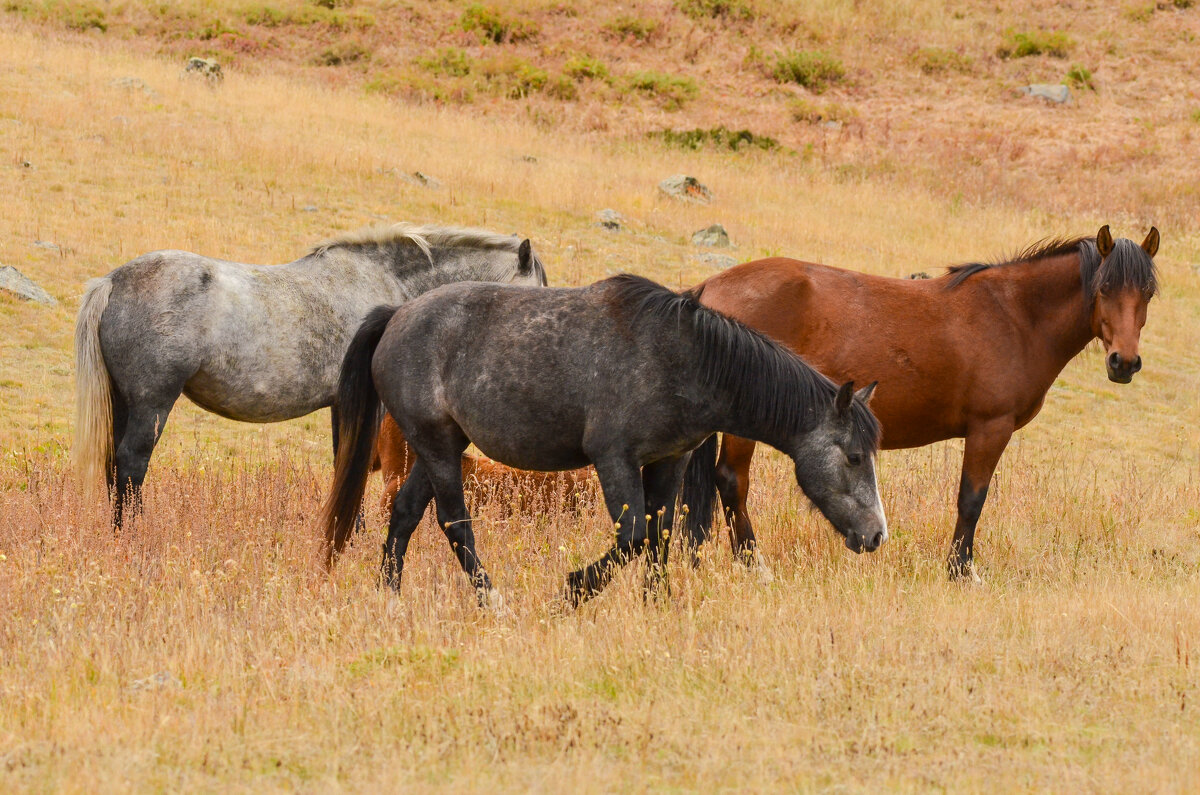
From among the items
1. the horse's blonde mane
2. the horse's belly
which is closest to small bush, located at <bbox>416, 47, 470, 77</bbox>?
the horse's blonde mane

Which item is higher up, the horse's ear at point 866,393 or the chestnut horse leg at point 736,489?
the horse's ear at point 866,393

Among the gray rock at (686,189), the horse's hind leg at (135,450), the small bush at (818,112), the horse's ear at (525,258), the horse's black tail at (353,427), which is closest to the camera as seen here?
the horse's black tail at (353,427)

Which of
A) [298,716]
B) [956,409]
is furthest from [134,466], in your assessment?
[956,409]

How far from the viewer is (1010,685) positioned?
15.9ft

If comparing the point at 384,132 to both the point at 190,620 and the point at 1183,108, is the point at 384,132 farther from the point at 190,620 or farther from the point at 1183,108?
the point at 1183,108

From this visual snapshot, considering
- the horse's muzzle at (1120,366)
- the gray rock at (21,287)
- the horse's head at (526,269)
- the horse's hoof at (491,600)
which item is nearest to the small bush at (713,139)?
the gray rock at (21,287)

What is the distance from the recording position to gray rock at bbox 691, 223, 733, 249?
18516 mm

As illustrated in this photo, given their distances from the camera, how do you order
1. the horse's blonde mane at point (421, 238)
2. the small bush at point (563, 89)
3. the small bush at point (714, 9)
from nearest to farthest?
the horse's blonde mane at point (421, 238) → the small bush at point (563, 89) → the small bush at point (714, 9)

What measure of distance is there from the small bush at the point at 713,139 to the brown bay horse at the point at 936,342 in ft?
64.1

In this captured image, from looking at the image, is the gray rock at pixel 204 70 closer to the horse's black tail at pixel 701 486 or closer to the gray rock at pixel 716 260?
the gray rock at pixel 716 260

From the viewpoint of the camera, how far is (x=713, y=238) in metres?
18.6

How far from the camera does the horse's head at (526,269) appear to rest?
8.36m

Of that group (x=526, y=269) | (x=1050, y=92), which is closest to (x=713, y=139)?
(x=1050, y=92)

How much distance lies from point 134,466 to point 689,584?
12.0 ft
